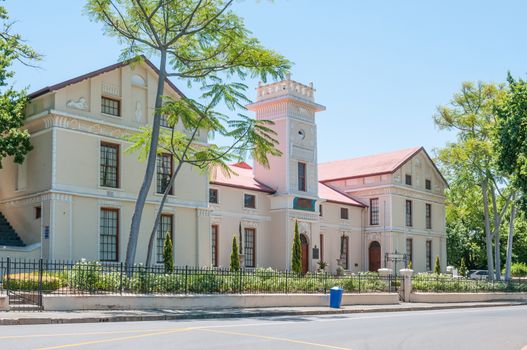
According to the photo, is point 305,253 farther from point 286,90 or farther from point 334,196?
point 286,90

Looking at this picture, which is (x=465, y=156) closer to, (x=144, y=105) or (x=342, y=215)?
(x=342, y=215)

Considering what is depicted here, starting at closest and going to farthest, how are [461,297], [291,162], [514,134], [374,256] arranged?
[514,134], [461,297], [291,162], [374,256]

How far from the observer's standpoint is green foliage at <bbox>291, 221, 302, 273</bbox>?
42.8m

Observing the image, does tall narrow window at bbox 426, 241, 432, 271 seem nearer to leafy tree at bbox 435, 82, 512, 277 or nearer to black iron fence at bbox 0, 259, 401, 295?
leafy tree at bbox 435, 82, 512, 277

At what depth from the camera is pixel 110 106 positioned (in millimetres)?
31594

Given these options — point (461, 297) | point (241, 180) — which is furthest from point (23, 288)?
point (241, 180)

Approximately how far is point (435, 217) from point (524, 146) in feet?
104

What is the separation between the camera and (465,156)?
4878 centimetres

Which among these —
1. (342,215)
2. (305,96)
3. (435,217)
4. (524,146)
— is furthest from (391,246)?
(524,146)

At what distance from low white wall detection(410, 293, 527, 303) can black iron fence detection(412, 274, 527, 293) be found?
37cm

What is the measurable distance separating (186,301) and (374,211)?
3473 cm

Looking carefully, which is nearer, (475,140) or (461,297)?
(461,297)

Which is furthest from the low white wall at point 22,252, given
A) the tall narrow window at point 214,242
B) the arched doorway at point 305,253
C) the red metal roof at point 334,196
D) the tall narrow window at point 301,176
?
the red metal roof at point 334,196

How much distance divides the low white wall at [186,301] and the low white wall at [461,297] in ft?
15.1
